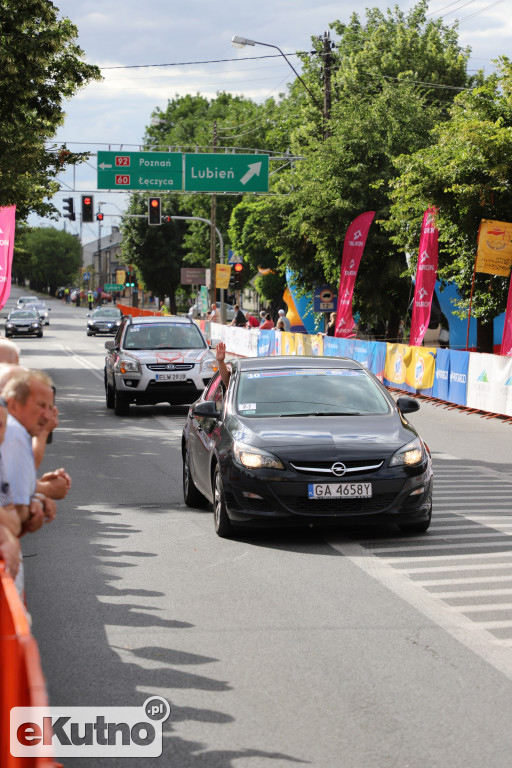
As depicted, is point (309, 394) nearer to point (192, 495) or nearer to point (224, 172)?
point (192, 495)

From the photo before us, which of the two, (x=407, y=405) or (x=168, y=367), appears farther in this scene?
(x=168, y=367)

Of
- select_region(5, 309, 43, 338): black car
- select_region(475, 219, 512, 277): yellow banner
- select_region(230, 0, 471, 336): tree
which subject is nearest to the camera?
select_region(475, 219, 512, 277): yellow banner

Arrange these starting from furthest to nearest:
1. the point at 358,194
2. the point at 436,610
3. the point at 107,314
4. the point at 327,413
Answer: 1. the point at 107,314
2. the point at 358,194
3. the point at 327,413
4. the point at 436,610

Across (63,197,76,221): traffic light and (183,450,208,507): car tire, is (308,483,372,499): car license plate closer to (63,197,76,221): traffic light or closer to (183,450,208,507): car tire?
(183,450,208,507): car tire

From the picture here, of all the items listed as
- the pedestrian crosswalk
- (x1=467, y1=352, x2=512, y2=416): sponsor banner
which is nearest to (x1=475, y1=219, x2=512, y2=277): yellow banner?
(x1=467, y1=352, x2=512, y2=416): sponsor banner

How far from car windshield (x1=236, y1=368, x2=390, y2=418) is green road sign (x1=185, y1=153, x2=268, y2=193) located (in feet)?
118

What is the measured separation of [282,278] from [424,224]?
113 ft

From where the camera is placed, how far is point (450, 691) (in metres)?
5.25

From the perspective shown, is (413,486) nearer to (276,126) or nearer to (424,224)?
(424,224)

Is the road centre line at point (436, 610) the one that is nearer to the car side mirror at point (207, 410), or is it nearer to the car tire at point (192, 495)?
the car side mirror at point (207, 410)

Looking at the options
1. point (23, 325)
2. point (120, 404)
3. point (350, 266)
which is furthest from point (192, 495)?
point (23, 325)

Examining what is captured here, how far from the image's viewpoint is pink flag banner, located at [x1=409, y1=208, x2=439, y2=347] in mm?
26016

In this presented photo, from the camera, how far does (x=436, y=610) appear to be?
6.82 metres

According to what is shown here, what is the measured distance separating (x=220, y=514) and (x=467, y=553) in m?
1.92
